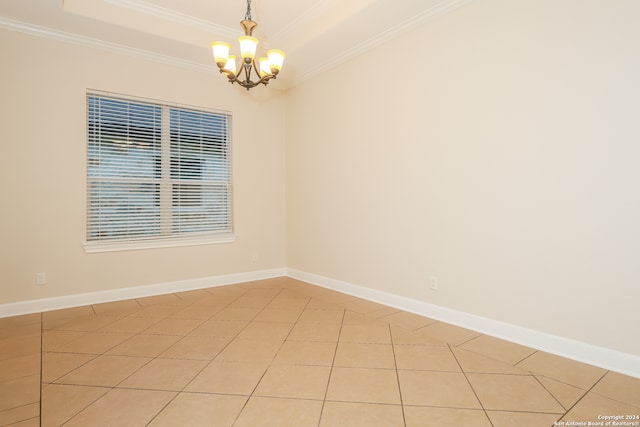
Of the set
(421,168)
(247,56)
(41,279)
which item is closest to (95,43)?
(247,56)

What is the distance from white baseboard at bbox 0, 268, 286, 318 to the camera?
3506mm

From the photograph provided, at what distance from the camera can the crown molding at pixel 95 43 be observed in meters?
3.46

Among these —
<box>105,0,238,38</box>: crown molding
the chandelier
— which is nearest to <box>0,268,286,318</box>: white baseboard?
the chandelier

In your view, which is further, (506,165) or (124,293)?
(124,293)

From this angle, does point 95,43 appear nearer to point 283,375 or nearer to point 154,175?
point 154,175

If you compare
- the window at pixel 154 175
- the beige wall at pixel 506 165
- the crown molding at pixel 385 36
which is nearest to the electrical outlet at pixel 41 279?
the window at pixel 154 175

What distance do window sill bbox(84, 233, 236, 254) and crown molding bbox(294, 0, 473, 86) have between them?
2.48 meters

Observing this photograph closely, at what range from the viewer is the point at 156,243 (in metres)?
4.29

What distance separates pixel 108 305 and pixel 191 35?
10.2 ft

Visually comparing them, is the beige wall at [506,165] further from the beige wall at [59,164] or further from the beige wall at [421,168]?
the beige wall at [59,164]

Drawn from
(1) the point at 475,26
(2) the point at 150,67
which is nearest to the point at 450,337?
(1) the point at 475,26

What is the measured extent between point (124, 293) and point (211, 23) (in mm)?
3228

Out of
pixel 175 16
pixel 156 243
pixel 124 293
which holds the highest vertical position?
pixel 175 16

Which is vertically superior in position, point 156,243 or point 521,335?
point 156,243
